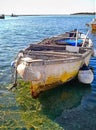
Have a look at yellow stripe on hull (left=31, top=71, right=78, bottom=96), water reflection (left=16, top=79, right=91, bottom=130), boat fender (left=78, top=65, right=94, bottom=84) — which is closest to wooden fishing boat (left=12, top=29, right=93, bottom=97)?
yellow stripe on hull (left=31, top=71, right=78, bottom=96)

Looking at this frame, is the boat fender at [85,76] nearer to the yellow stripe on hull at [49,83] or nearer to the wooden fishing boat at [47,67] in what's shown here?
the wooden fishing boat at [47,67]

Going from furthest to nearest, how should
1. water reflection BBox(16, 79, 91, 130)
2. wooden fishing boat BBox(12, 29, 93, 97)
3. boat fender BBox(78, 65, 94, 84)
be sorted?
1. boat fender BBox(78, 65, 94, 84)
2. wooden fishing boat BBox(12, 29, 93, 97)
3. water reflection BBox(16, 79, 91, 130)

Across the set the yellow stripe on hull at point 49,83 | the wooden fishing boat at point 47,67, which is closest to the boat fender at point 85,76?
the wooden fishing boat at point 47,67

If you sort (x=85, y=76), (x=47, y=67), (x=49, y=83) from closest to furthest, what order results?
(x=47, y=67) < (x=49, y=83) < (x=85, y=76)

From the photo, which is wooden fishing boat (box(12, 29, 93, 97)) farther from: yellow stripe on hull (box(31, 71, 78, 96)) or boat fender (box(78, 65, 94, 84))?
boat fender (box(78, 65, 94, 84))

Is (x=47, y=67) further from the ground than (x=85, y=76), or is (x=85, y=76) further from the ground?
(x=47, y=67)

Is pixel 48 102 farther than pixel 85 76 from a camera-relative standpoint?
No

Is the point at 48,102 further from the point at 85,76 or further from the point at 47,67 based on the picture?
the point at 85,76

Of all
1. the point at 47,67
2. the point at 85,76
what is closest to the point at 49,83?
the point at 47,67

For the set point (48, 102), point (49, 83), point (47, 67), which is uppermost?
point (47, 67)

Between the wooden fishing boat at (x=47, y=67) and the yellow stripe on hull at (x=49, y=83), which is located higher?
the wooden fishing boat at (x=47, y=67)

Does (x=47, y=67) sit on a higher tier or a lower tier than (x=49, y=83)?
higher

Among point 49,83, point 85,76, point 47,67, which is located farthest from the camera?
point 85,76

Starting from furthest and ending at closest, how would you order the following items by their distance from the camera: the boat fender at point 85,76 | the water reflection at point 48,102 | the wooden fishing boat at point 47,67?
the boat fender at point 85,76 → the wooden fishing boat at point 47,67 → the water reflection at point 48,102
